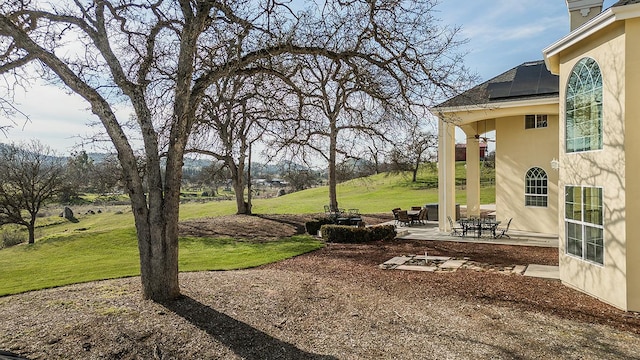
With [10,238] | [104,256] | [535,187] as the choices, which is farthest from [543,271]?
[10,238]

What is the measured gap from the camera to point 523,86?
56.9ft

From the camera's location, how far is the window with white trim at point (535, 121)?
1756 cm

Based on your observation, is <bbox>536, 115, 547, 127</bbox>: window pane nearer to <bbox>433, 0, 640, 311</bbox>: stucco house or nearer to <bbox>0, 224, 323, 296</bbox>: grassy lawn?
<bbox>433, 0, 640, 311</bbox>: stucco house

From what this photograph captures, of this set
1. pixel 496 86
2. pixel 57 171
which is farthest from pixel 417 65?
pixel 57 171

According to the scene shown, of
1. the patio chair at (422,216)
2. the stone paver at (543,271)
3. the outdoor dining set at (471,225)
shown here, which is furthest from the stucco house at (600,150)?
the patio chair at (422,216)

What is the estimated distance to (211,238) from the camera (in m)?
18.7

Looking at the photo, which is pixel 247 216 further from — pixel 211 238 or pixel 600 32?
pixel 600 32

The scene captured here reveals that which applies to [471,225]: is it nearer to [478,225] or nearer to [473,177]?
[478,225]

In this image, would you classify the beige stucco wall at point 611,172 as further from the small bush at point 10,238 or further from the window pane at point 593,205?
the small bush at point 10,238

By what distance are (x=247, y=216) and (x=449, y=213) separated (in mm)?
12825

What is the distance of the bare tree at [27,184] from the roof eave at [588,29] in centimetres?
2556

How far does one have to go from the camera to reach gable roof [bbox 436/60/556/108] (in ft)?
54.5

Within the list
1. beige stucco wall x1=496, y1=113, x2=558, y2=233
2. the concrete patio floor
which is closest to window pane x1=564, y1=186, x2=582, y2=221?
the concrete patio floor

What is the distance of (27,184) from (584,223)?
27.8m
